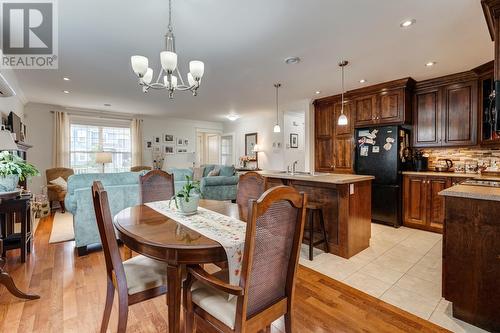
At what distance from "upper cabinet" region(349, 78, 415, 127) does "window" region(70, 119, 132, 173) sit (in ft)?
19.9

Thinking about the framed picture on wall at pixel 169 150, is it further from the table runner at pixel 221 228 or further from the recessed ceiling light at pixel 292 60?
the table runner at pixel 221 228

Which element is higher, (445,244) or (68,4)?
(68,4)

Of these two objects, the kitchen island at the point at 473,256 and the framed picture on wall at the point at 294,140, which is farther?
the framed picture on wall at the point at 294,140

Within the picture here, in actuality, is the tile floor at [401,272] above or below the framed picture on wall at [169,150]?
below

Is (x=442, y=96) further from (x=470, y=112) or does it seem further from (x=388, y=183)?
(x=388, y=183)

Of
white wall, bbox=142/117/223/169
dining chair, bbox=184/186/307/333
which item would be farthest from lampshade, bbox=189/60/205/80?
white wall, bbox=142/117/223/169

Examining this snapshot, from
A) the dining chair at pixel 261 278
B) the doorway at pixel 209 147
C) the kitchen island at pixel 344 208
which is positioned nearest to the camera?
the dining chair at pixel 261 278

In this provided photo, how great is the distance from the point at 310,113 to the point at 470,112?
8.90 feet

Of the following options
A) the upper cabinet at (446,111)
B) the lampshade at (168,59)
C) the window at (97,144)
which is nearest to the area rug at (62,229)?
the window at (97,144)

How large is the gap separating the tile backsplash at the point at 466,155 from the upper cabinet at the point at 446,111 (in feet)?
1.13

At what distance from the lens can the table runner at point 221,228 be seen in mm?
1230

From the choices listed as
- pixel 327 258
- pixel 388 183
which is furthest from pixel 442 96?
pixel 327 258

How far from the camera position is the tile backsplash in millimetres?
3785

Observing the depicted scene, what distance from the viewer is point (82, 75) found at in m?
3.74
